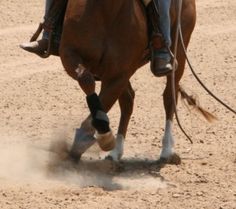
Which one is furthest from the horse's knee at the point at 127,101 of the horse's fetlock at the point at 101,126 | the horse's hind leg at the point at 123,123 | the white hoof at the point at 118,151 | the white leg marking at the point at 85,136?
the horse's fetlock at the point at 101,126

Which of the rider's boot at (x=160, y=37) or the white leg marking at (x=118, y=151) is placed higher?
the rider's boot at (x=160, y=37)

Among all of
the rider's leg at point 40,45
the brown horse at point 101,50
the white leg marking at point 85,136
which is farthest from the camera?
the rider's leg at point 40,45

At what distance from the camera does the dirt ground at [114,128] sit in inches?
262

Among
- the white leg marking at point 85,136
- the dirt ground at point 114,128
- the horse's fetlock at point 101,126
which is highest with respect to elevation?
the horse's fetlock at point 101,126

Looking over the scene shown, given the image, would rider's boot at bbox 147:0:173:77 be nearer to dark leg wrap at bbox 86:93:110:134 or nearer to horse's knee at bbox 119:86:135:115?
horse's knee at bbox 119:86:135:115

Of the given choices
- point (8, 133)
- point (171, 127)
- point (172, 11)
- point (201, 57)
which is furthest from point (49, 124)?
point (201, 57)

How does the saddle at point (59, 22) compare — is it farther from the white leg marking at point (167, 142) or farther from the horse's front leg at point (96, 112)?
the white leg marking at point (167, 142)

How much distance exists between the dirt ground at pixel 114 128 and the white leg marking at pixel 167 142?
0.54ft

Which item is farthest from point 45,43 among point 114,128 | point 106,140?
A: point 114,128

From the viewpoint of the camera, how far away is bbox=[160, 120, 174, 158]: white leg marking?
26.5 feet

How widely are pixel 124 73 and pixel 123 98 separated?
1.41 m

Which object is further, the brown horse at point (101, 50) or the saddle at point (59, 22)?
the saddle at point (59, 22)

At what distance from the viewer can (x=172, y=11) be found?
25.8ft

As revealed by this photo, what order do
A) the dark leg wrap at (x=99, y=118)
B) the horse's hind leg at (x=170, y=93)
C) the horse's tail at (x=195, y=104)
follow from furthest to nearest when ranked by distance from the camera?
the horse's tail at (x=195, y=104), the horse's hind leg at (x=170, y=93), the dark leg wrap at (x=99, y=118)
